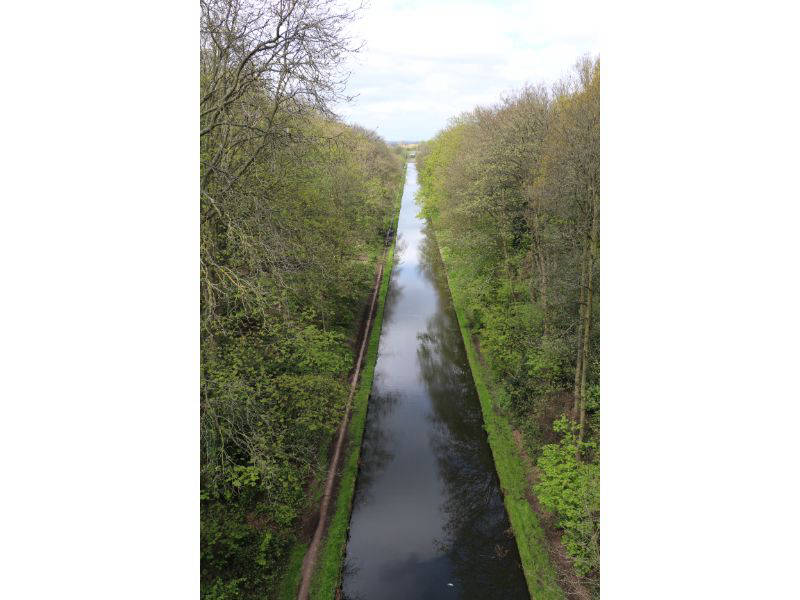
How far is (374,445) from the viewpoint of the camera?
685 inches

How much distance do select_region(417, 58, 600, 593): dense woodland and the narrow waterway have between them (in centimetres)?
170

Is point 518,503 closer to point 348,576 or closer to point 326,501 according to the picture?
point 348,576

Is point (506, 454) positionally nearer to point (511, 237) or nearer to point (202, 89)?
point (511, 237)

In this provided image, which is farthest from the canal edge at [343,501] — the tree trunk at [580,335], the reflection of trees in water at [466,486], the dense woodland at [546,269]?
the tree trunk at [580,335]

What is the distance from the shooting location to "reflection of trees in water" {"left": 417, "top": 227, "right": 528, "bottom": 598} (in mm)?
12211

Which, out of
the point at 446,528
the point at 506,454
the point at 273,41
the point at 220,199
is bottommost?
the point at 446,528

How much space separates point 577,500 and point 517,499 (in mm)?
4503

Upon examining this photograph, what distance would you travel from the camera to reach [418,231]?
5397cm

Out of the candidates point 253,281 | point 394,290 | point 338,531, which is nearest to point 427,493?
point 338,531

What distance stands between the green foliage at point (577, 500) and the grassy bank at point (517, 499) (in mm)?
1358

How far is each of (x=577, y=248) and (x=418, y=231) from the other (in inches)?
1601

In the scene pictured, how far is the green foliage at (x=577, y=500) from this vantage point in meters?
9.41

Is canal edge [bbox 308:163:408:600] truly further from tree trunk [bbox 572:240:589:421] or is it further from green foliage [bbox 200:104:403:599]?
tree trunk [bbox 572:240:589:421]
